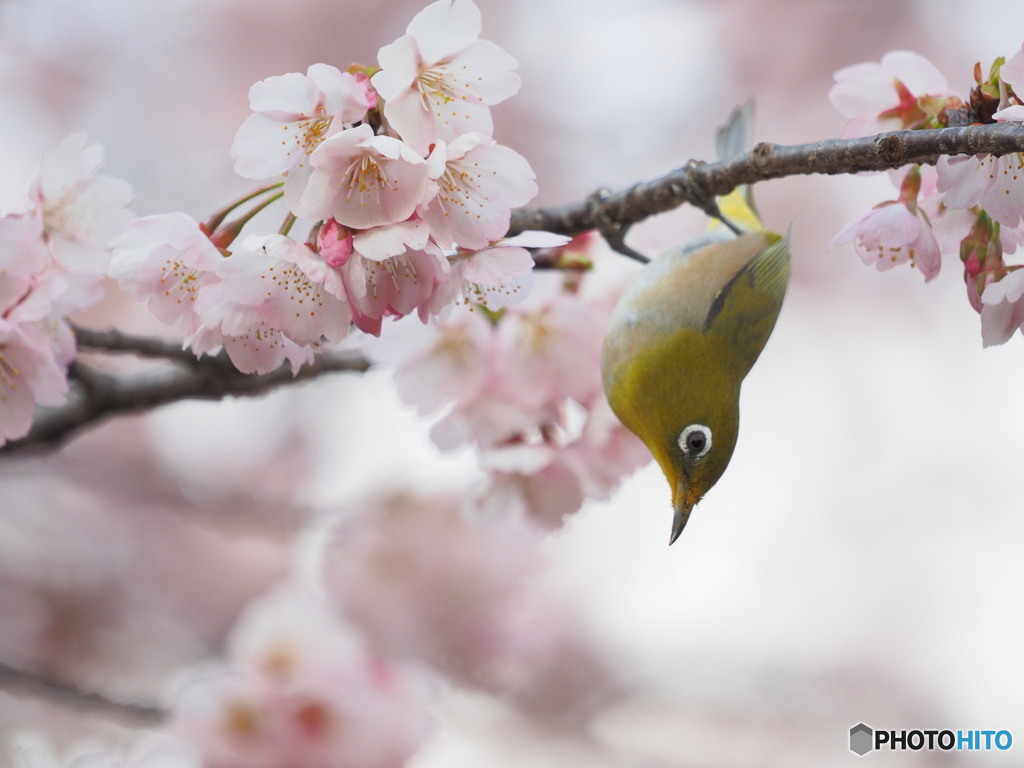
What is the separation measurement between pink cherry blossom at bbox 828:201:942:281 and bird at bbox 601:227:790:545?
6.9 inches

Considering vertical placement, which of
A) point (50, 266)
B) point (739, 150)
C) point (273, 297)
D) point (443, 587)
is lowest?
point (273, 297)

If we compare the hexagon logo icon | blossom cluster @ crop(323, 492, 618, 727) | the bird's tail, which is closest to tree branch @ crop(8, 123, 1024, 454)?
the bird's tail

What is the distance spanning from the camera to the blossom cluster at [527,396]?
86 cm

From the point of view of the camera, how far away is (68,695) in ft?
2.54

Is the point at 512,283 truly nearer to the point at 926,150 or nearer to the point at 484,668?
the point at 926,150

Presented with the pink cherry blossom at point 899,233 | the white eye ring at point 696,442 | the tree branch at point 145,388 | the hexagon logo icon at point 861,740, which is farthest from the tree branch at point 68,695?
the hexagon logo icon at point 861,740

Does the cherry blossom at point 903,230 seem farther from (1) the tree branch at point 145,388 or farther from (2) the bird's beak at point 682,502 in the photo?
(1) the tree branch at point 145,388

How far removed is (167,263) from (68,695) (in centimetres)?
42

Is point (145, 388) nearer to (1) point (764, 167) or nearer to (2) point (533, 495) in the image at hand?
(2) point (533, 495)

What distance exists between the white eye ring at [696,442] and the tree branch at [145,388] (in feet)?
0.97

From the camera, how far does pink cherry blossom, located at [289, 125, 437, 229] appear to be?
487mm

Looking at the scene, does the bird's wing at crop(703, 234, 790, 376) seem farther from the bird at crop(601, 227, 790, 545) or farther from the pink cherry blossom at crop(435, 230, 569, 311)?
the pink cherry blossom at crop(435, 230, 569, 311)

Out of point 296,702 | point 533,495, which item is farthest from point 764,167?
point 296,702

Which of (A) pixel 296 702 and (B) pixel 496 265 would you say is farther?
(A) pixel 296 702
